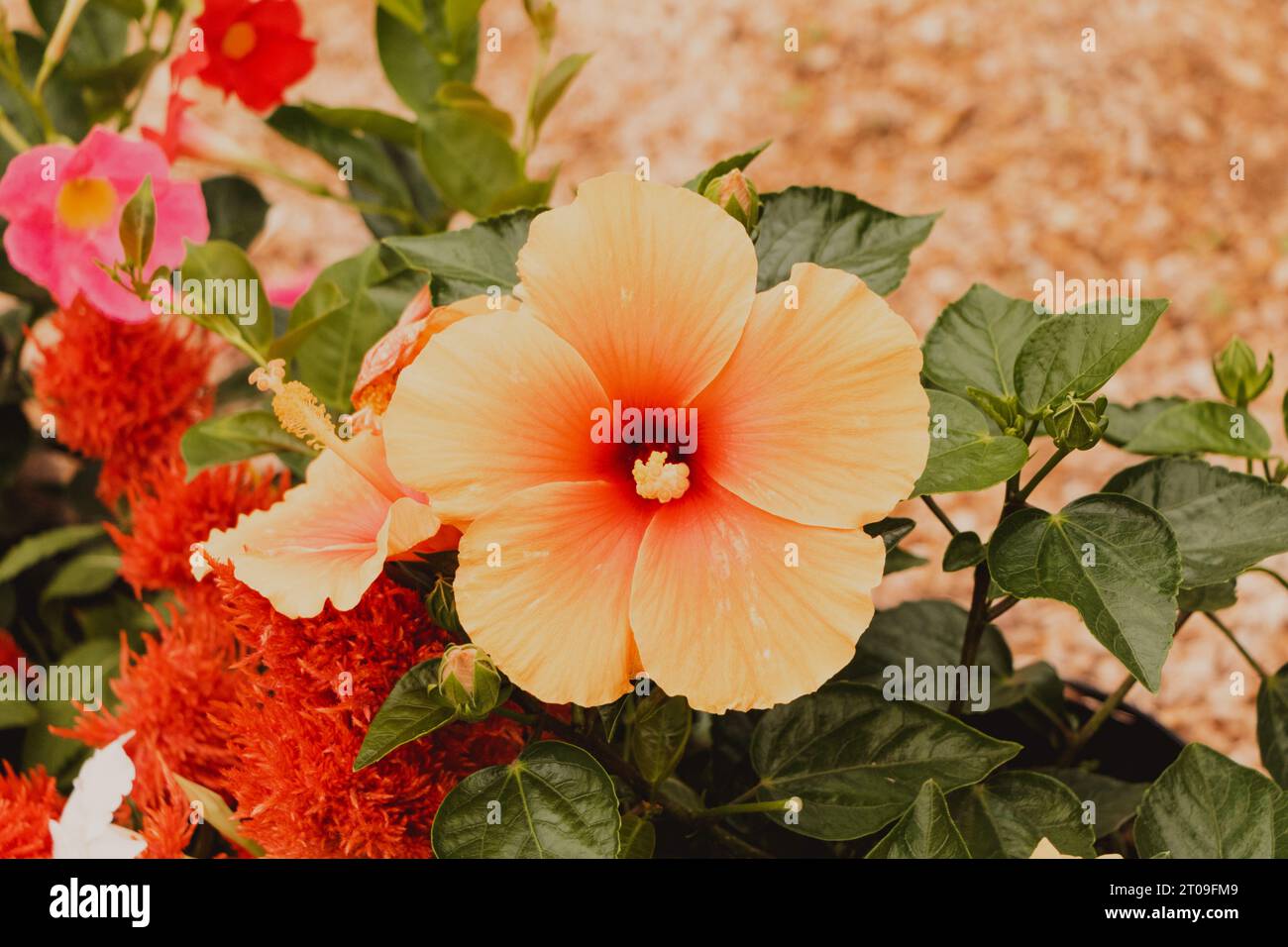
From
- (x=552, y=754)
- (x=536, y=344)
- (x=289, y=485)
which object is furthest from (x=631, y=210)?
(x=289, y=485)

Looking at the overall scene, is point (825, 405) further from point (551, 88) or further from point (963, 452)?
point (551, 88)

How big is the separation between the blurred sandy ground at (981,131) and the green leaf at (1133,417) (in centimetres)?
115

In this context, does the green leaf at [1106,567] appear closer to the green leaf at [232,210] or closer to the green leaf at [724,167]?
the green leaf at [724,167]

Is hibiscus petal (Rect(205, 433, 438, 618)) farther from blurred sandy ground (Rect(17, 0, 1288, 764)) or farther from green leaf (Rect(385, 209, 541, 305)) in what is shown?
blurred sandy ground (Rect(17, 0, 1288, 764))

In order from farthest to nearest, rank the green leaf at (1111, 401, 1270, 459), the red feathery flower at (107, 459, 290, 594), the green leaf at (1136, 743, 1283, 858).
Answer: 1. the red feathery flower at (107, 459, 290, 594)
2. the green leaf at (1111, 401, 1270, 459)
3. the green leaf at (1136, 743, 1283, 858)

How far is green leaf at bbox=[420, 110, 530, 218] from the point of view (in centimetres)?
94

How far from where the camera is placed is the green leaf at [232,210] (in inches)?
46.3

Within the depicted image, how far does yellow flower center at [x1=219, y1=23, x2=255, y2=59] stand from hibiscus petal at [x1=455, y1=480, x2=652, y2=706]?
693 mm

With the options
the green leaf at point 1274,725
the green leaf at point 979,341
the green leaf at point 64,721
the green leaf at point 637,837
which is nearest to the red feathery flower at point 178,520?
the green leaf at point 64,721

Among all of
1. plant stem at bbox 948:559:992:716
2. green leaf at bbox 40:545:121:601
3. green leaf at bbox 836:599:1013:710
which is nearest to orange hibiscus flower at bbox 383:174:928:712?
plant stem at bbox 948:559:992:716

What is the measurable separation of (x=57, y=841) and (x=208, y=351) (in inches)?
18.9

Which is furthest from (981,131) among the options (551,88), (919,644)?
(919,644)

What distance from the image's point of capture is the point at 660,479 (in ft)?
1.95

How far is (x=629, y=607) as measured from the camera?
575mm
